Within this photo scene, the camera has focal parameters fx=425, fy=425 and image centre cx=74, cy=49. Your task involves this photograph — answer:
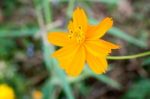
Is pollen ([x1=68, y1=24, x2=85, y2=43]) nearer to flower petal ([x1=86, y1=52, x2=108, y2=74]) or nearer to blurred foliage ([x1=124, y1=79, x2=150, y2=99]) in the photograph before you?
flower petal ([x1=86, y1=52, x2=108, y2=74])

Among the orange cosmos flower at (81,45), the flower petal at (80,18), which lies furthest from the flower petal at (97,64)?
the flower petal at (80,18)

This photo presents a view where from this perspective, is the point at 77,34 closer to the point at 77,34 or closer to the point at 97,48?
the point at 77,34

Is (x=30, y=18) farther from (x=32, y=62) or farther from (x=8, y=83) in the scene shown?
(x=8, y=83)

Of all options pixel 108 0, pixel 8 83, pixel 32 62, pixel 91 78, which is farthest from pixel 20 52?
pixel 108 0

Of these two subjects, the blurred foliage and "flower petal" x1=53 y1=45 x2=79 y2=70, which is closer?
"flower petal" x1=53 y1=45 x2=79 y2=70

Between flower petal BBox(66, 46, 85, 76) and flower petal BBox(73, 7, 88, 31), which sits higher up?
flower petal BBox(73, 7, 88, 31)

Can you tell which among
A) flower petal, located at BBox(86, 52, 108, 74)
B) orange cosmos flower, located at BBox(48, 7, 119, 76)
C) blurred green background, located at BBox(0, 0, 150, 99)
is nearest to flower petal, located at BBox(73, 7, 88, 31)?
orange cosmos flower, located at BBox(48, 7, 119, 76)

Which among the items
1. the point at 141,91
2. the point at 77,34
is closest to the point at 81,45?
the point at 77,34
